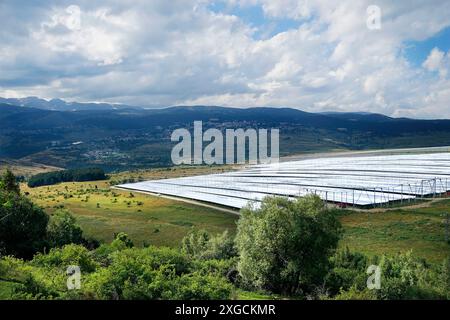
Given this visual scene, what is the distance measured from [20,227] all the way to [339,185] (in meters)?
79.1

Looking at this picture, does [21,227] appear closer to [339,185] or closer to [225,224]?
[225,224]

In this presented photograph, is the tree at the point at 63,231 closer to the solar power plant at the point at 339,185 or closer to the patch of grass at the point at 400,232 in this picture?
the solar power plant at the point at 339,185

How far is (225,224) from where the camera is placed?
82938mm

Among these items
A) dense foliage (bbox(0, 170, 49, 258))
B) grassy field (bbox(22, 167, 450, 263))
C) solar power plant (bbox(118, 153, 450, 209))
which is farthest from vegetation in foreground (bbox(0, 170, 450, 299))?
solar power plant (bbox(118, 153, 450, 209))

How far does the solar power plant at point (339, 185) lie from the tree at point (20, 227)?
120 ft

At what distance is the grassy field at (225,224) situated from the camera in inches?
2478

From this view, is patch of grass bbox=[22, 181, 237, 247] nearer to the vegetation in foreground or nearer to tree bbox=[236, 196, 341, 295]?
the vegetation in foreground

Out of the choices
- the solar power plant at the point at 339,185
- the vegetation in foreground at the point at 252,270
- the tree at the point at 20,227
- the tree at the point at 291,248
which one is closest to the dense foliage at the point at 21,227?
the tree at the point at 20,227

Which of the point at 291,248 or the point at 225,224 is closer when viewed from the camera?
the point at 291,248

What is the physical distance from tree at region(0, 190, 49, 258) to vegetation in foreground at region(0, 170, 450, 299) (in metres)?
0.39

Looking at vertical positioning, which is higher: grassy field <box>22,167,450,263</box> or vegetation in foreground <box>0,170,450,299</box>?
vegetation in foreground <box>0,170,450,299</box>

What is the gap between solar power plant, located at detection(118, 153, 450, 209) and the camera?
3728 inches

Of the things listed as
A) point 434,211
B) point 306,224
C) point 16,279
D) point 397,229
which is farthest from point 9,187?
point 434,211

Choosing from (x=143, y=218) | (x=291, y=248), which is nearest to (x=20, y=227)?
(x=291, y=248)
